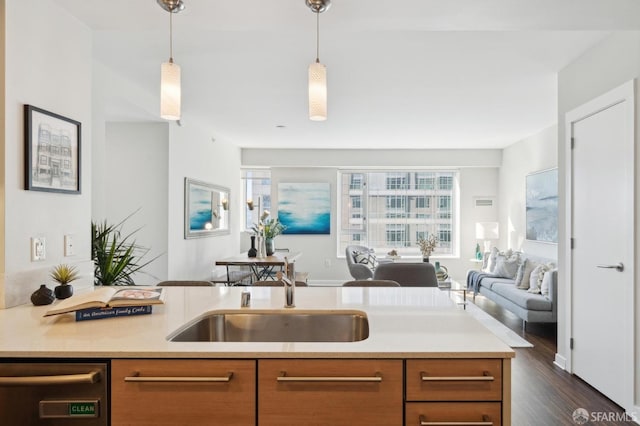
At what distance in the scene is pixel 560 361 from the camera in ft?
11.5

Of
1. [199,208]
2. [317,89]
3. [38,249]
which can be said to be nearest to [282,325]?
[317,89]

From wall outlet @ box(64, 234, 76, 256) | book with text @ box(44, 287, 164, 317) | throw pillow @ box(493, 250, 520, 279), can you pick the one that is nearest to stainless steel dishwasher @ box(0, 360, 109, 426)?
book with text @ box(44, 287, 164, 317)

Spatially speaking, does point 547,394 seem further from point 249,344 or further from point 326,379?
point 249,344

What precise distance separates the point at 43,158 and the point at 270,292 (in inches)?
51.5

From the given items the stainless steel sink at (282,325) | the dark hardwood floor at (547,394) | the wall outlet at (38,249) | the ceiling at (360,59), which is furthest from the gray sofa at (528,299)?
the wall outlet at (38,249)

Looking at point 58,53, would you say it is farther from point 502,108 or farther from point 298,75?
point 502,108

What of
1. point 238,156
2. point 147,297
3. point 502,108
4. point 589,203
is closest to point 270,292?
point 147,297

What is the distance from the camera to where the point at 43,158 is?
2.00 meters

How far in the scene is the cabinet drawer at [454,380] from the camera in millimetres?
1321

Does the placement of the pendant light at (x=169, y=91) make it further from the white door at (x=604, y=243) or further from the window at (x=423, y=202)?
the window at (x=423, y=202)

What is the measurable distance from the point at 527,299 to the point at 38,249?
4.44 metres

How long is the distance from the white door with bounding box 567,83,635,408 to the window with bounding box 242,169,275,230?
18.7ft

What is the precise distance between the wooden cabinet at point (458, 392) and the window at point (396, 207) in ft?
22.2

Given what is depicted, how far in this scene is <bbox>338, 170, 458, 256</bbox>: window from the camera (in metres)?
8.12
